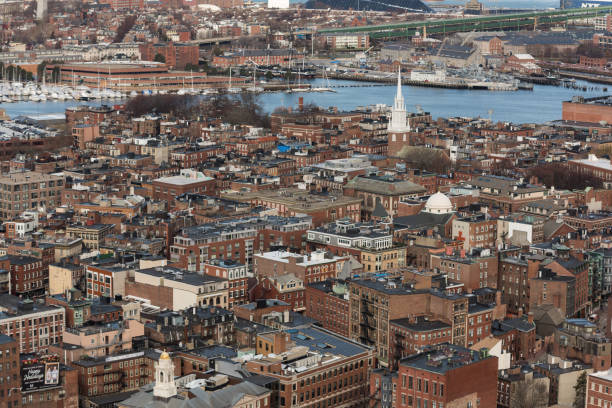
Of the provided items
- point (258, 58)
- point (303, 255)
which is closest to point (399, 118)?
point (303, 255)

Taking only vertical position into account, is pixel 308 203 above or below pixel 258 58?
below

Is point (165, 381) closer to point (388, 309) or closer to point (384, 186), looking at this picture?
point (388, 309)

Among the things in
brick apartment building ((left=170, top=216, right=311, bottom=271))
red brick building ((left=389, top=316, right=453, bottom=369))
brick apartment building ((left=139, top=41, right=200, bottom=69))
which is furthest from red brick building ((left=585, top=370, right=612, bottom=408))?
brick apartment building ((left=139, top=41, right=200, bottom=69))

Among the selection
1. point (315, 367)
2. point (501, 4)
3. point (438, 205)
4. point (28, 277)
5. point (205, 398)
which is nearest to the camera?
point (205, 398)

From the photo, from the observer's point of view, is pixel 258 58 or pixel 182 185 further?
pixel 258 58

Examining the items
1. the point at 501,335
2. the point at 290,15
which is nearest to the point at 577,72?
the point at 290,15

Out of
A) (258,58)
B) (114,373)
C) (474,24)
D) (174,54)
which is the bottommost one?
(114,373)
